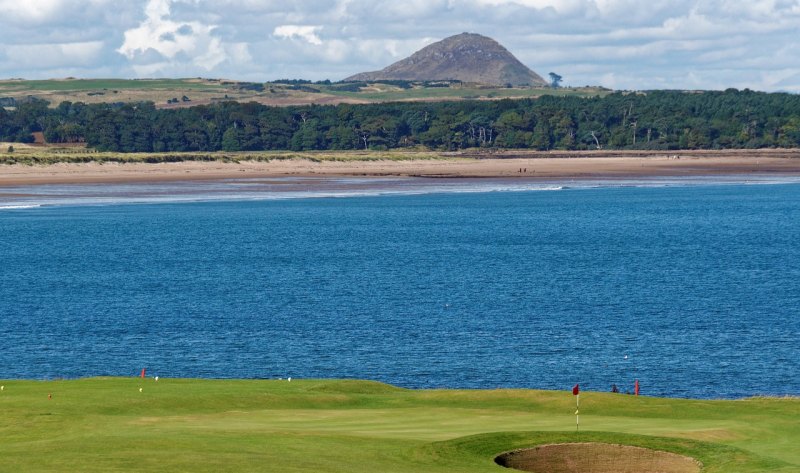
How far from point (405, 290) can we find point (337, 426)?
4067cm

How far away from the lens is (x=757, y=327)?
2127 inches

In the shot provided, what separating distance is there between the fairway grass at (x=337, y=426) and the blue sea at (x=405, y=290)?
10740mm

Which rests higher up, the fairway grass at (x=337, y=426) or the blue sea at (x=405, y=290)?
the fairway grass at (x=337, y=426)

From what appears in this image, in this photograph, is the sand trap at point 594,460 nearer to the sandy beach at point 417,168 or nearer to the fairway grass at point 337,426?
the fairway grass at point 337,426

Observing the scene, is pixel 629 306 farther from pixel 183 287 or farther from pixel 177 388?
pixel 177 388

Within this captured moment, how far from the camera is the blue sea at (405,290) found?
46.2 m

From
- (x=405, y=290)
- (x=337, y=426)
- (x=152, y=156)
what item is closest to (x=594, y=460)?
(x=337, y=426)

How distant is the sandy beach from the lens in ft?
506

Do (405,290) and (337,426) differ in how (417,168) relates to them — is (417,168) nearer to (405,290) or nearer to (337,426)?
(405,290)

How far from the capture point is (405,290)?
221 feet

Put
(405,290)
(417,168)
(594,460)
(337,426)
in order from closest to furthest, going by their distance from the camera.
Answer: (594,460), (337,426), (405,290), (417,168)

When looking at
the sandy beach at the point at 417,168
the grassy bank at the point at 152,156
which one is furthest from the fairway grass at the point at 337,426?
the grassy bank at the point at 152,156

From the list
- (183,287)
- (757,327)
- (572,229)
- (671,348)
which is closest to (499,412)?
(671,348)

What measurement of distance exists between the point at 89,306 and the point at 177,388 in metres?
29.5
